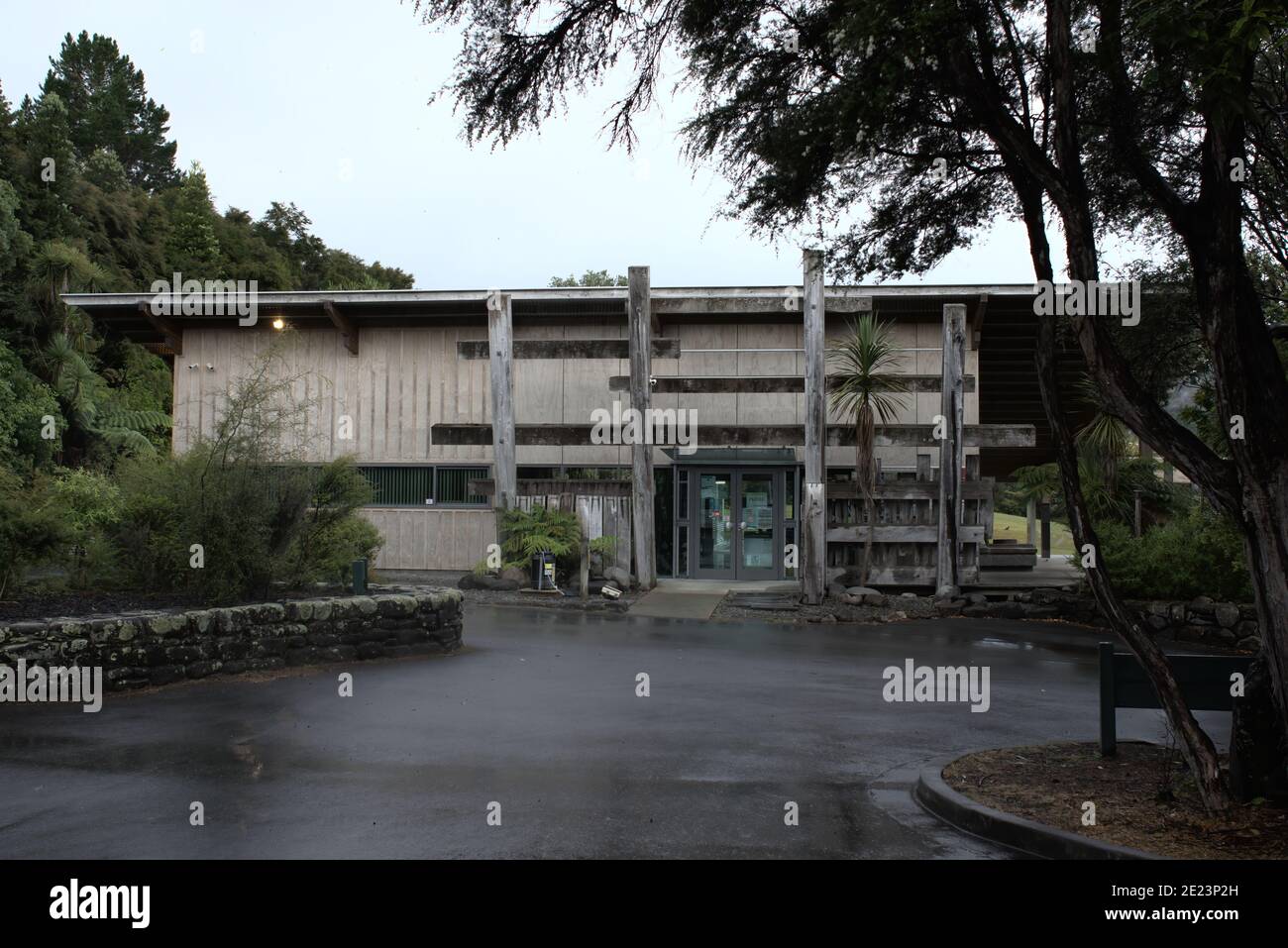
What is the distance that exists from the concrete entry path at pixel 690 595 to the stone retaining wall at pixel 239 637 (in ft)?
16.0

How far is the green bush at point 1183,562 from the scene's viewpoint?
1535 cm

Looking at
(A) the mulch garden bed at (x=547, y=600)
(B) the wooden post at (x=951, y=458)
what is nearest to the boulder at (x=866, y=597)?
(B) the wooden post at (x=951, y=458)

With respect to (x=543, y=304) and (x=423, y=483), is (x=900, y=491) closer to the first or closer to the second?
(x=543, y=304)

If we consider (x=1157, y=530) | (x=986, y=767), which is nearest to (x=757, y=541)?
(x=1157, y=530)

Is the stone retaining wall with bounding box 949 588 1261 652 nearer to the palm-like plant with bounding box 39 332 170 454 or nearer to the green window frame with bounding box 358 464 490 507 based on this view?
the green window frame with bounding box 358 464 490 507

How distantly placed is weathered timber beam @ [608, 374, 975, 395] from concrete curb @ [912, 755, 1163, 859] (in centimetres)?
1273

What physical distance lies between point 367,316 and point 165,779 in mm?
17443

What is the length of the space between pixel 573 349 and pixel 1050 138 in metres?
12.4

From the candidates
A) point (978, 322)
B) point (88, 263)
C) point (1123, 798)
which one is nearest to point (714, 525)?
point (978, 322)

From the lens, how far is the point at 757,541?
2264cm

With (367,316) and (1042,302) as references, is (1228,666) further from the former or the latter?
(367,316)

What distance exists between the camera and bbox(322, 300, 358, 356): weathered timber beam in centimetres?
2275

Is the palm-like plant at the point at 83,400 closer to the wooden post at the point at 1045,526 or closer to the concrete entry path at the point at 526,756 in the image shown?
the concrete entry path at the point at 526,756
